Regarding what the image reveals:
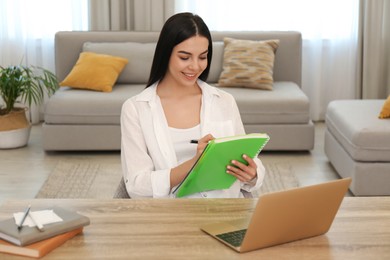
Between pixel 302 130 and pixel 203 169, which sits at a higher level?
pixel 203 169

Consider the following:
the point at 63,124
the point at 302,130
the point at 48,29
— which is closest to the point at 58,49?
the point at 48,29

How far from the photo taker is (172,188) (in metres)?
2.74

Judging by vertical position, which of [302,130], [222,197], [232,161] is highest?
[232,161]

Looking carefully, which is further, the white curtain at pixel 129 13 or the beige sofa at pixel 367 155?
the white curtain at pixel 129 13

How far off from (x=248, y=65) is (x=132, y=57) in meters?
0.87

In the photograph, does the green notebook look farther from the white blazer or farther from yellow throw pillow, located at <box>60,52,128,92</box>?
yellow throw pillow, located at <box>60,52,128,92</box>

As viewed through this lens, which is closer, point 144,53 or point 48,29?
point 144,53

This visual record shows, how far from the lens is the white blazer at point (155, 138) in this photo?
2.72 meters

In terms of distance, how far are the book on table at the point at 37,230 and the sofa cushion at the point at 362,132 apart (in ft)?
8.20

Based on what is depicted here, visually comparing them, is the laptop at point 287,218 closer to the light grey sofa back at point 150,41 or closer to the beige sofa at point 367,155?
the beige sofa at point 367,155

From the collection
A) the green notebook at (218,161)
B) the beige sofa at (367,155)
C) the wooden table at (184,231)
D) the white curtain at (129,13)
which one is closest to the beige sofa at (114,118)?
the beige sofa at (367,155)

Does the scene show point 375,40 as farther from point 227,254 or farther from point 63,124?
point 227,254

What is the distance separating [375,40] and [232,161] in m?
4.05

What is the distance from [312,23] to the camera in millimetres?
6410
